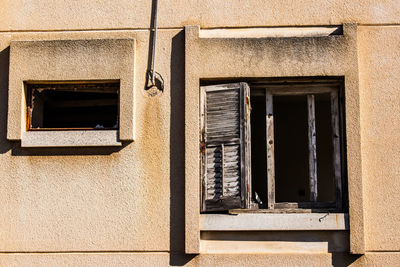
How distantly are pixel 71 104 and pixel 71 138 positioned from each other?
3.95ft

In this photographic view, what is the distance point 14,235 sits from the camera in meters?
6.11

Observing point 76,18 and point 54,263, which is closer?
point 54,263

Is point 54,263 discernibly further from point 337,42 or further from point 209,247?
point 337,42

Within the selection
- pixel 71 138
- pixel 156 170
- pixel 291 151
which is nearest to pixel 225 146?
pixel 156 170

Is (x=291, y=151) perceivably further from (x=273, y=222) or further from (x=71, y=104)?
(x=71, y=104)

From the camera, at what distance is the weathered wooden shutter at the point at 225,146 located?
6047 millimetres

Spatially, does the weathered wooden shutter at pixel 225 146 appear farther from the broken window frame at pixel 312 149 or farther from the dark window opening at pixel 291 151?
the dark window opening at pixel 291 151

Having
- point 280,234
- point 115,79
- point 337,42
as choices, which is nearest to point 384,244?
point 280,234

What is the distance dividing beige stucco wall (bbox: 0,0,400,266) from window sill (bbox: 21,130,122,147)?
9 cm

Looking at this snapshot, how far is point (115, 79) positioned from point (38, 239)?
2.00 m

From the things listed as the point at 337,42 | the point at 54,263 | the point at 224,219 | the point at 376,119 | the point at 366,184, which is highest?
the point at 337,42

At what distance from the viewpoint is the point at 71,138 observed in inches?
244

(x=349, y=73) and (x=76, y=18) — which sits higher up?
(x=76, y=18)

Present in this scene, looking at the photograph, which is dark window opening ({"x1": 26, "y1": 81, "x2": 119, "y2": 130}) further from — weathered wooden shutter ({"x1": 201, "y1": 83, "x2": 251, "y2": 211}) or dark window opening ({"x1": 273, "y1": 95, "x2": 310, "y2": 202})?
dark window opening ({"x1": 273, "y1": 95, "x2": 310, "y2": 202})
